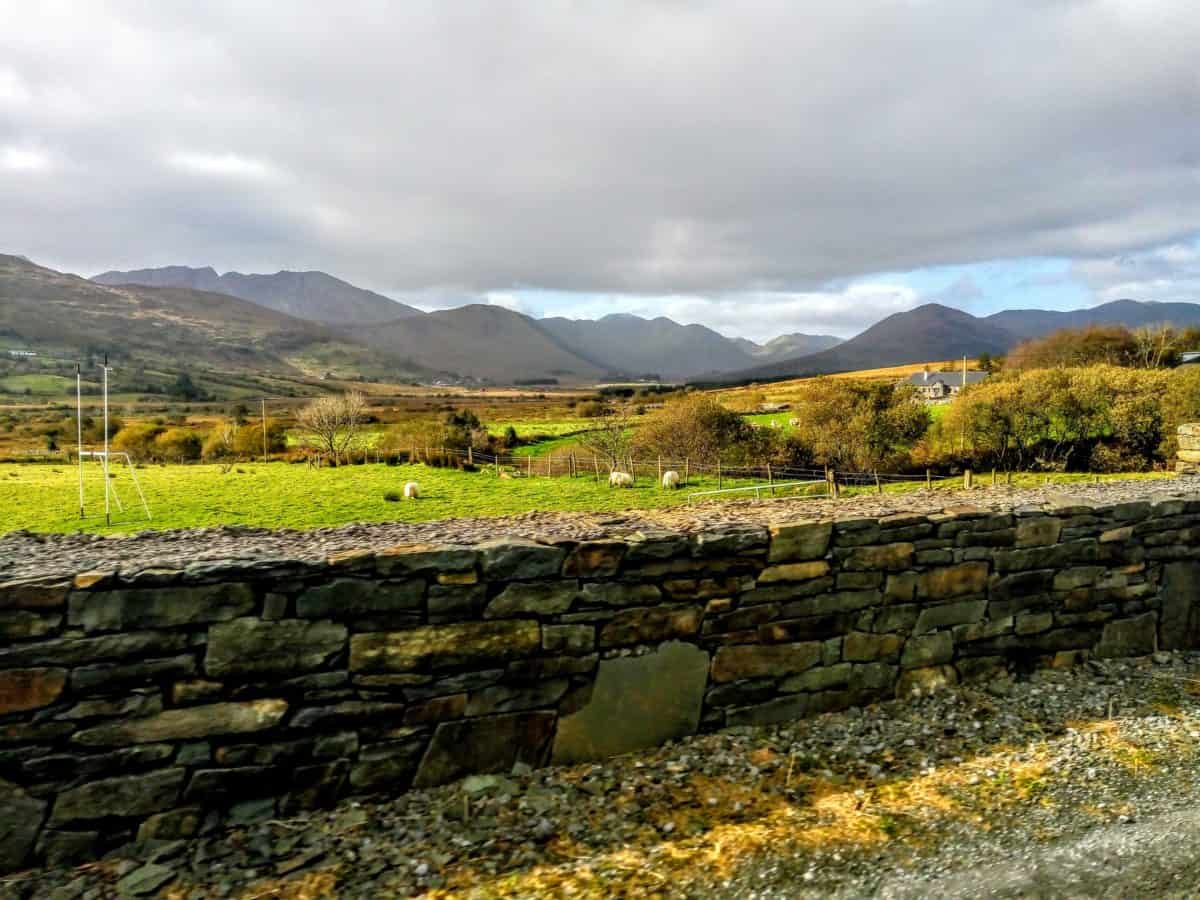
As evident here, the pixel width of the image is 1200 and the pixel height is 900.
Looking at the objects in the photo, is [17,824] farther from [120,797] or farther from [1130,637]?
[1130,637]

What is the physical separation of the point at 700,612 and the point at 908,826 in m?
1.72

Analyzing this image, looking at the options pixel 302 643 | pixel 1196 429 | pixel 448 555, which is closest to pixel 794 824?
pixel 448 555

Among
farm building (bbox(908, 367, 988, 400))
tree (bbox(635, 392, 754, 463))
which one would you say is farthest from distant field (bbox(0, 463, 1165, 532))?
farm building (bbox(908, 367, 988, 400))

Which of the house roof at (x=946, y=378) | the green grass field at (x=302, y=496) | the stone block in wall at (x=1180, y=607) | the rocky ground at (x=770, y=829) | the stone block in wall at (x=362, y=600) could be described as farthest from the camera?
the house roof at (x=946, y=378)

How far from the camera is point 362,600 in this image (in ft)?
12.7

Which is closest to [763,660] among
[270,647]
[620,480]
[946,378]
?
[270,647]

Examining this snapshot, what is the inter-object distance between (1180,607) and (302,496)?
24481mm

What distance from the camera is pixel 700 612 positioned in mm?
4676

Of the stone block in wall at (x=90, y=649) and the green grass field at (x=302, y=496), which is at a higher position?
the stone block in wall at (x=90, y=649)

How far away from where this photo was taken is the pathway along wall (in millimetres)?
3408

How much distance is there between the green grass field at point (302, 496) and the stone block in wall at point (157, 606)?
1302 centimetres

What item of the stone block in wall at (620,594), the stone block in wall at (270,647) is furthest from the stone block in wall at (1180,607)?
the stone block in wall at (270,647)

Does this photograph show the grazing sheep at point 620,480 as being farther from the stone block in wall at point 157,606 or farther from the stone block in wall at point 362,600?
the stone block in wall at point 157,606

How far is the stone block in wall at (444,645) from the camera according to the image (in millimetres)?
3896
